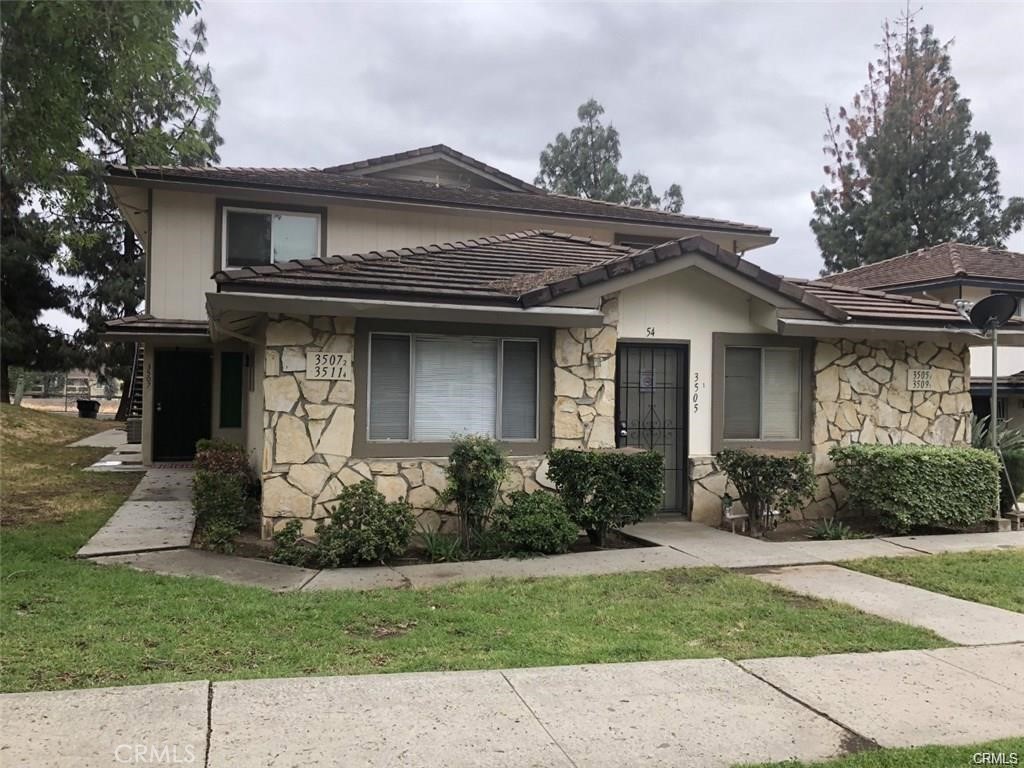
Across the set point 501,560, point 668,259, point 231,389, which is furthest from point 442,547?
point 231,389

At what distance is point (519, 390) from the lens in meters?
9.51

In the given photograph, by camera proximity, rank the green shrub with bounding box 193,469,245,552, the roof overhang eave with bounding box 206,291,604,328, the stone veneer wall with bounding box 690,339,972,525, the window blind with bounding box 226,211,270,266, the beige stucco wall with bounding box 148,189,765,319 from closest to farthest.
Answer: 1. the roof overhang eave with bounding box 206,291,604,328
2. the green shrub with bounding box 193,469,245,552
3. the stone veneer wall with bounding box 690,339,972,525
4. the beige stucco wall with bounding box 148,189,765,319
5. the window blind with bounding box 226,211,270,266

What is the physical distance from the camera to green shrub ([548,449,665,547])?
8.42 meters

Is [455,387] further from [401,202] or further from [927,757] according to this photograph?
[927,757]

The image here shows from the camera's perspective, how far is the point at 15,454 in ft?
54.1

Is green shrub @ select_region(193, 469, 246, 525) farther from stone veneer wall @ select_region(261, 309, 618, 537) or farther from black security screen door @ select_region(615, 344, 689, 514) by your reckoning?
black security screen door @ select_region(615, 344, 689, 514)

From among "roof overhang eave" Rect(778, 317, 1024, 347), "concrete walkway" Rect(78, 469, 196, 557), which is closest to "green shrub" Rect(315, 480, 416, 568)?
"concrete walkway" Rect(78, 469, 196, 557)

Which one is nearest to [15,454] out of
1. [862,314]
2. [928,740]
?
[862,314]

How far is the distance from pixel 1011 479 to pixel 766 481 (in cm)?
392

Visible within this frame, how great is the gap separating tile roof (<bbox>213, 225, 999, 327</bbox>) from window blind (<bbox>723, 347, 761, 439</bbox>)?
98 centimetres

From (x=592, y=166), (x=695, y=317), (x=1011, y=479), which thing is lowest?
(x=1011, y=479)

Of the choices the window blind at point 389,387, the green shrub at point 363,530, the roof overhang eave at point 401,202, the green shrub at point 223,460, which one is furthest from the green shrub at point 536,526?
the roof overhang eave at point 401,202

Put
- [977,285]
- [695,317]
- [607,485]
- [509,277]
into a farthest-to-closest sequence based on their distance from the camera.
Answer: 1. [977,285]
2. [695,317]
3. [509,277]
4. [607,485]

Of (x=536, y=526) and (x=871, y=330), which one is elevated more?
(x=871, y=330)
